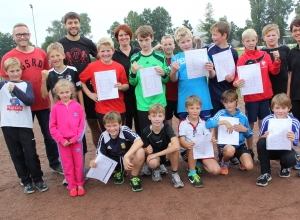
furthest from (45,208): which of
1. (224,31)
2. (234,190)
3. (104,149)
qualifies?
(224,31)

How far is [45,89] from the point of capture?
14.9ft

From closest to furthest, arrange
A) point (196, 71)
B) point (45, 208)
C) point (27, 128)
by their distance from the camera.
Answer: point (45, 208) → point (27, 128) → point (196, 71)

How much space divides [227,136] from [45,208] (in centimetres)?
286

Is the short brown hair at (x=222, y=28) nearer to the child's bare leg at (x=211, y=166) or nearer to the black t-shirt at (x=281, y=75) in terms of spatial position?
the black t-shirt at (x=281, y=75)

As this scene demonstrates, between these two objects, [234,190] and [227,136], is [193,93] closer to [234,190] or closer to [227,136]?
[227,136]

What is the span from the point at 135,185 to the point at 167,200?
603 mm

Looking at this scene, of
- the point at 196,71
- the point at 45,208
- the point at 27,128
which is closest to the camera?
the point at 45,208

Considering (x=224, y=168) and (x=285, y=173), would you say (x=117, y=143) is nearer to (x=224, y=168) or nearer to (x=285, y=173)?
(x=224, y=168)

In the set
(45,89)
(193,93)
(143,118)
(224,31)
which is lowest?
(143,118)

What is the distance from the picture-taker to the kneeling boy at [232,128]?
4.47 m

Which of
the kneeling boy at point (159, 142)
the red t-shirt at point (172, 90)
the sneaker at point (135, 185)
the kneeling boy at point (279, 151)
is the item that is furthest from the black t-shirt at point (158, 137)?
the kneeling boy at point (279, 151)

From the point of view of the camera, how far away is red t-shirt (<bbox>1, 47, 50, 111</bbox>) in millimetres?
4605

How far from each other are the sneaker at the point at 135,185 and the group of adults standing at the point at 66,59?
1.29 metres

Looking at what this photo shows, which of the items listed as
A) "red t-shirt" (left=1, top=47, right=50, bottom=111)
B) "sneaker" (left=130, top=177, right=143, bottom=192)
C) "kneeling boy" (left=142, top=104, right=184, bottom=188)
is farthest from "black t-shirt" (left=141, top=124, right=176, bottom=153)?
"red t-shirt" (left=1, top=47, right=50, bottom=111)
